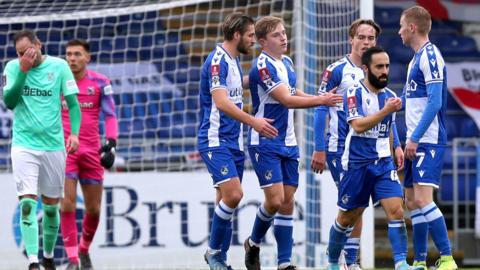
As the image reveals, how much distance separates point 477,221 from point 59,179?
5.93 meters

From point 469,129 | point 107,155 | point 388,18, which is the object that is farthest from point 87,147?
point 388,18

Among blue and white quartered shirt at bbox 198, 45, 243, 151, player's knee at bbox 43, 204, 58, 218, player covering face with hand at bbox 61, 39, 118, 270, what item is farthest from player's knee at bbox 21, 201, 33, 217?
blue and white quartered shirt at bbox 198, 45, 243, 151

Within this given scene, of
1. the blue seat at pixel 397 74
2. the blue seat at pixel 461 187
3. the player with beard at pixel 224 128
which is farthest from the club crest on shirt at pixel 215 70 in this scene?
the blue seat at pixel 397 74

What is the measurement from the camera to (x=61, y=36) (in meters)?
14.0

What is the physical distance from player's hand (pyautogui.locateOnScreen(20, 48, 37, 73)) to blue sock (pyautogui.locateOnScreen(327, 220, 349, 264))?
8.58 ft

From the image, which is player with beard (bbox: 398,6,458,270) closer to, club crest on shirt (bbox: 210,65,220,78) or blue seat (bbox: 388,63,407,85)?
club crest on shirt (bbox: 210,65,220,78)

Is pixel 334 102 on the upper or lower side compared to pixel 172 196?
upper

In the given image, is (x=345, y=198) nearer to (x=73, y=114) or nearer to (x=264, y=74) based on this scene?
(x=264, y=74)

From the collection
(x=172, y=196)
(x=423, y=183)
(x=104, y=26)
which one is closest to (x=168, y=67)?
(x=104, y=26)

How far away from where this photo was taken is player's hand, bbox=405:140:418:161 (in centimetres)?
871

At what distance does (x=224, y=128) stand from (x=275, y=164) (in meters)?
0.47

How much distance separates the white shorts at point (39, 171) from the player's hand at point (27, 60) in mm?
649

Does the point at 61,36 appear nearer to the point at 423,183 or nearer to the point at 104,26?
the point at 104,26

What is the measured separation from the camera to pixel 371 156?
8.53 metres
